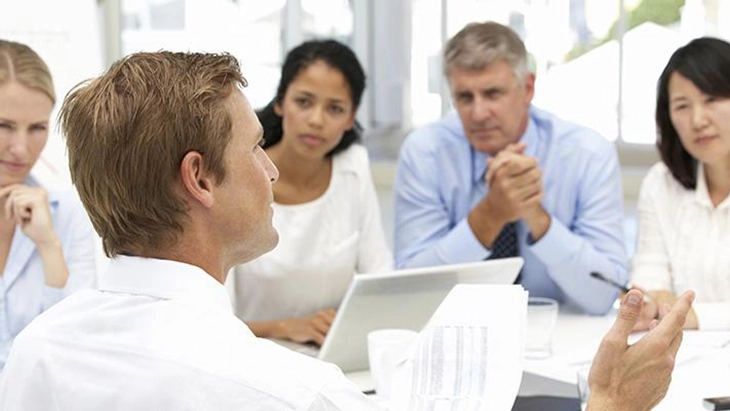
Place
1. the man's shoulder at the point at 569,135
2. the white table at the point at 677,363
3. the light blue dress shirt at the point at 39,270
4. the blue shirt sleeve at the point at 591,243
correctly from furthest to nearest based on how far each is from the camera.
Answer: the man's shoulder at the point at 569,135, the blue shirt sleeve at the point at 591,243, the light blue dress shirt at the point at 39,270, the white table at the point at 677,363

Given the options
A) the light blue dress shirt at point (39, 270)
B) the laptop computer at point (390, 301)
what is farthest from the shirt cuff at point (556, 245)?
the light blue dress shirt at point (39, 270)

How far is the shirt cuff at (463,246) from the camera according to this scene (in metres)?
Result: 2.80

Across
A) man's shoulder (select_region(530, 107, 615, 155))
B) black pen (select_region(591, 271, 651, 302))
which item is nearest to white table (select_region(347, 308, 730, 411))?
black pen (select_region(591, 271, 651, 302))

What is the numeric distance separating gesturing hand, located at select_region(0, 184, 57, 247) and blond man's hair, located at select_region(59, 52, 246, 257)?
3.69 ft

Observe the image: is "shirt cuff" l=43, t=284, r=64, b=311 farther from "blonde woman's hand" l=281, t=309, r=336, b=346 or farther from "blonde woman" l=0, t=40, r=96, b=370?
"blonde woman's hand" l=281, t=309, r=336, b=346

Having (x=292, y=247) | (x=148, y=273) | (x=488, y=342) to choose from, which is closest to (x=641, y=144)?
(x=292, y=247)

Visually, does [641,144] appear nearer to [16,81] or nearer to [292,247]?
[292,247]

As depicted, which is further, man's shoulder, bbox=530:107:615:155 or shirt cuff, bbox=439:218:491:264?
man's shoulder, bbox=530:107:615:155

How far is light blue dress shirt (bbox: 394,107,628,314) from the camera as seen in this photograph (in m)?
2.77

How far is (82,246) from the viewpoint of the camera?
2518 mm

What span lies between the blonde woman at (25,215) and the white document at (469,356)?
1094 millimetres

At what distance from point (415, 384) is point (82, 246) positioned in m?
1.21

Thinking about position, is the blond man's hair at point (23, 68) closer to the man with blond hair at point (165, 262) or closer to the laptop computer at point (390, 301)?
the laptop computer at point (390, 301)

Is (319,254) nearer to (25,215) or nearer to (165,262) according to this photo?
(25,215)
